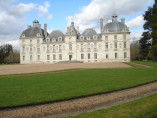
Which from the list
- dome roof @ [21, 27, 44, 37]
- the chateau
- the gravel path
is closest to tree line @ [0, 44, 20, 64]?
the chateau

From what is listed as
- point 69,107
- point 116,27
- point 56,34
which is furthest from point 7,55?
point 69,107

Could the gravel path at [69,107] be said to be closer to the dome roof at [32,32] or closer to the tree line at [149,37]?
the tree line at [149,37]

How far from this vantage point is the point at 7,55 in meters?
68.1

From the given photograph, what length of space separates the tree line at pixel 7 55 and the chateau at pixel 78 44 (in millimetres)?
16627

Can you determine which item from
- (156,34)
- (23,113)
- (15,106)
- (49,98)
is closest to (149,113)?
(49,98)

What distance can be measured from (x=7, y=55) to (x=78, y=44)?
4194 cm

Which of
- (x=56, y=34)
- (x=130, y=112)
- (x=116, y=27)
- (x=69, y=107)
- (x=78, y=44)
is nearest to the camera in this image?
(x=130, y=112)

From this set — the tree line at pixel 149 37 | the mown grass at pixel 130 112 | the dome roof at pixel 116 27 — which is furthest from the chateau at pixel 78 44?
the mown grass at pixel 130 112

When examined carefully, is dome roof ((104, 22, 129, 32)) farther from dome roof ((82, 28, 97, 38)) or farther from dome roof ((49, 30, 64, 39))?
dome roof ((49, 30, 64, 39))

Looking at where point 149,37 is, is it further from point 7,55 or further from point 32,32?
point 7,55

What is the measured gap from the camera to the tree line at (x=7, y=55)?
201 feet

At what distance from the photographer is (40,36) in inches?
1857

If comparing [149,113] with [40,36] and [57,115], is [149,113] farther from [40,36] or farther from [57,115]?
[40,36]

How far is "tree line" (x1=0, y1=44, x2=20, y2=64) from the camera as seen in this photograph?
201ft
